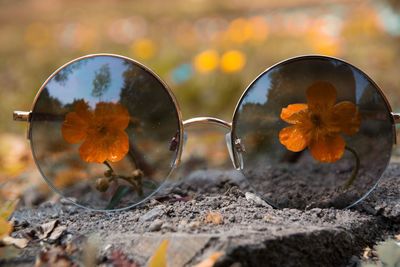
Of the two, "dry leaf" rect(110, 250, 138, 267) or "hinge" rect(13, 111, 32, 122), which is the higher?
"hinge" rect(13, 111, 32, 122)

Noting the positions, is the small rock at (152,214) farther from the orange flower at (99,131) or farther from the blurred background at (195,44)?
the blurred background at (195,44)

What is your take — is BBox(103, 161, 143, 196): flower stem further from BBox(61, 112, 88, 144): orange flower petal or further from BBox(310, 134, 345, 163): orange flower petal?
BBox(310, 134, 345, 163): orange flower petal

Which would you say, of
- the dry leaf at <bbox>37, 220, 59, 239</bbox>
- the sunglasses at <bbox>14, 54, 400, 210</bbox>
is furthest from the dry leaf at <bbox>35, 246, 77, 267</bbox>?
the sunglasses at <bbox>14, 54, 400, 210</bbox>

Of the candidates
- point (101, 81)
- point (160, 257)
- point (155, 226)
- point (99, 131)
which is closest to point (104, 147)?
point (99, 131)

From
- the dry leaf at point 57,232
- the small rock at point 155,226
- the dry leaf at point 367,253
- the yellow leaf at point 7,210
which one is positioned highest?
Answer: the yellow leaf at point 7,210

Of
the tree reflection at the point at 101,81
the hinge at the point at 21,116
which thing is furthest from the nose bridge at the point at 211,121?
the hinge at the point at 21,116

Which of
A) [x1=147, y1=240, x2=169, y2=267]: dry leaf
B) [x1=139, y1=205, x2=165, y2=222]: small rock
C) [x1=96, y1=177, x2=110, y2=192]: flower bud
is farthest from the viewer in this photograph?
[x1=96, y1=177, x2=110, y2=192]: flower bud

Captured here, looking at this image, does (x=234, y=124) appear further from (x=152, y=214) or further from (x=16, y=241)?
(x=16, y=241)
